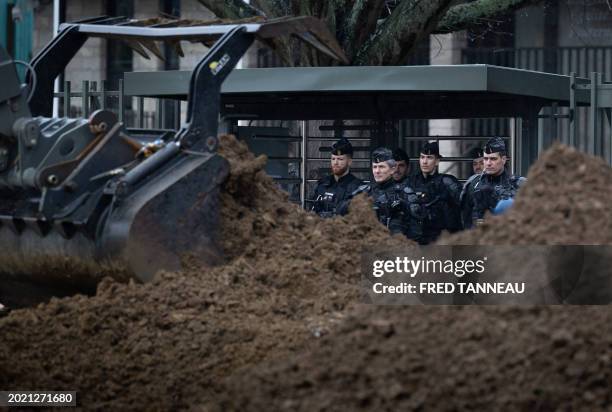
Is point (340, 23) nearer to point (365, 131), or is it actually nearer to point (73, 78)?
point (365, 131)

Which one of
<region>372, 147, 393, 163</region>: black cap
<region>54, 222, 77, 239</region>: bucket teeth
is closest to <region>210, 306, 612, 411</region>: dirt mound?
<region>54, 222, 77, 239</region>: bucket teeth

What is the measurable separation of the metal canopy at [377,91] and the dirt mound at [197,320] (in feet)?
16.1

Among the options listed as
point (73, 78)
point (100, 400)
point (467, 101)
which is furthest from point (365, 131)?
point (73, 78)

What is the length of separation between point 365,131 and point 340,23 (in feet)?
6.26

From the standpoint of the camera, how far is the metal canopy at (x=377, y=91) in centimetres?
1200

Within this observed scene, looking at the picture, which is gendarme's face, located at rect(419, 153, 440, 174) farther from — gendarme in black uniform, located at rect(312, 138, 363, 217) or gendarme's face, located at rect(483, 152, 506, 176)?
gendarme's face, located at rect(483, 152, 506, 176)

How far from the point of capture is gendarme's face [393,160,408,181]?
41.7 ft

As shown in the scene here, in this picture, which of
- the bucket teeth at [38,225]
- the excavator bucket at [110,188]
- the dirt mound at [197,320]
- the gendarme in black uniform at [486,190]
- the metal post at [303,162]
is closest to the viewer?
the dirt mound at [197,320]

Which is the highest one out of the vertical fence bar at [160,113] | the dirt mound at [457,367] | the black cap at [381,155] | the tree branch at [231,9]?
the tree branch at [231,9]

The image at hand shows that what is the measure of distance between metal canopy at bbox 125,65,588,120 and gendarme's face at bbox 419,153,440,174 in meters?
0.57

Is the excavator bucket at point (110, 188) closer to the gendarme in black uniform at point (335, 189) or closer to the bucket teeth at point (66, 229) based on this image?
the bucket teeth at point (66, 229)

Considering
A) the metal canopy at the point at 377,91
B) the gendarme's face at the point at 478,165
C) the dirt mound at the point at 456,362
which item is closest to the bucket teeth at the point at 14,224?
the dirt mound at the point at 456,362

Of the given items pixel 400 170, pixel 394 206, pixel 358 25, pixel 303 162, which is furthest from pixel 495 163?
pixel 358 25

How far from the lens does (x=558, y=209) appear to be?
568 cm
